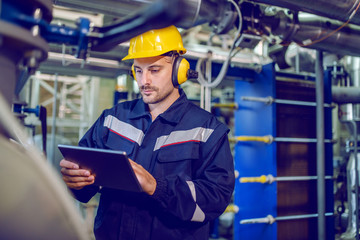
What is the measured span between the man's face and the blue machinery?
1.12 meters

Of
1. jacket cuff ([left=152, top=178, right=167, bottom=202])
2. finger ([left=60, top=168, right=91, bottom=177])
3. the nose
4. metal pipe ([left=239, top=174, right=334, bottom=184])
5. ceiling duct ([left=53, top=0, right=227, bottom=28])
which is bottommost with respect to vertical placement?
metal pipe ([left=239, top=174, right=334, bottom=184])

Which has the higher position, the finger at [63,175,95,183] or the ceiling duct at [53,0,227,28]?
the ceiling duct at [53,0,227,28]

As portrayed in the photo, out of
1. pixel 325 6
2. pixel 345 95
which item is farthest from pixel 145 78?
pixel 345 95

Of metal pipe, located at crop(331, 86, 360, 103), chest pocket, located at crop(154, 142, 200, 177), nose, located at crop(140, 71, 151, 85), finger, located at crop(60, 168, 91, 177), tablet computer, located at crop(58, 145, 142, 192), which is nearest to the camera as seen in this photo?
tablet computer, located at crop(58, 145, 142, 192)

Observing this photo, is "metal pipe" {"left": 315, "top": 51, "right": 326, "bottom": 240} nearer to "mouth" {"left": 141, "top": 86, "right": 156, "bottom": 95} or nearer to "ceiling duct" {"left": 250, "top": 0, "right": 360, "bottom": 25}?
"ceiling duct" {"left": 250, "top": 0, "right": 360, "bottom": 25}

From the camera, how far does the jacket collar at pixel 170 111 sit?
148cm

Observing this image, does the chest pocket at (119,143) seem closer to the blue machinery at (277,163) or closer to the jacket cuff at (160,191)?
the jacket cuff at (160,191)

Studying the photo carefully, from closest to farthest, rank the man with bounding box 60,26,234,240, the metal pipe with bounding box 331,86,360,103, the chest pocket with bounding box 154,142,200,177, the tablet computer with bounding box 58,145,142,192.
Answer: the tablet computer with bounding box 58,145,142,192 → the man with bounding box 60,26,234,240 → the chest pocket with bounding box 154,142,200,177 → the metal pipe with bounding box 331,86,360,103

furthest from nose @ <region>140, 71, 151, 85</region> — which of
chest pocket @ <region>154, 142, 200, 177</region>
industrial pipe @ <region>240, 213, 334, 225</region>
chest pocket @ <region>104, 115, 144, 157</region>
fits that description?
industrial pipe @ <region>240, 213, 334, 225</region>

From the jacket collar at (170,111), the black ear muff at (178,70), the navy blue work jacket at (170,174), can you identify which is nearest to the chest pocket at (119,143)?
the navy blue work jacket at (170,174)

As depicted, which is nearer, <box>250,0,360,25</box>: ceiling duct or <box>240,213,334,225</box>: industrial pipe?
<box>250,0,360,25</box>: ceiling duct

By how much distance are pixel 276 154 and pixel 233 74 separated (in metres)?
0.77

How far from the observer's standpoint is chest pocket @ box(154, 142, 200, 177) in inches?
54.5

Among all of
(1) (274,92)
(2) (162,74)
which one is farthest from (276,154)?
(2) (162,74)
